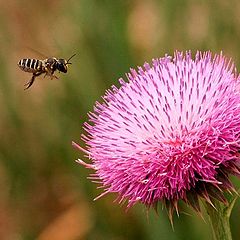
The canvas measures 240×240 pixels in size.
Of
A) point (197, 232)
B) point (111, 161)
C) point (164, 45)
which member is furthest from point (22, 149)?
point (111, 161)

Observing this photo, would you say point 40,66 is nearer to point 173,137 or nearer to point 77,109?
point 173,137

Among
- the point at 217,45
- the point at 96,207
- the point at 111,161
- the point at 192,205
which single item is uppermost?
the point at 217,45

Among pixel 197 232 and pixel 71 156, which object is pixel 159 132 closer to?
pixel 197 232

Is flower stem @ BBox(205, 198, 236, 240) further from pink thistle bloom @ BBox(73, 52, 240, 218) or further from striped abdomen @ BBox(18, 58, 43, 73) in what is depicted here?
striped abdomen @ BBox(18, 58, 43, 73)

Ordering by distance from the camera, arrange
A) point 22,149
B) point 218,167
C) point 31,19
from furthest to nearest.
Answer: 1. point 31,19
2. point 22,149
3. point 218,167

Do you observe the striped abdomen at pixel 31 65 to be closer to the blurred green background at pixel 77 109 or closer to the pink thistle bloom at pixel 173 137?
the pink thistle bloom at pixel 173 137

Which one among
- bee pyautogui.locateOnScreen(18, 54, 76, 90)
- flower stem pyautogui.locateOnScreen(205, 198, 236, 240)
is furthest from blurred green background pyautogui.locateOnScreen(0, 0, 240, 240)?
flower stem pyautogui.locateOnScreen(205, 198, 236, 240)

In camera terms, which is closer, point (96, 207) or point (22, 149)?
point (96, 207)

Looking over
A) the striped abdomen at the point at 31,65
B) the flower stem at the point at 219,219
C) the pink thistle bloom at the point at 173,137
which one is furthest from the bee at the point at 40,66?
the flower stem at the point at 219,219
